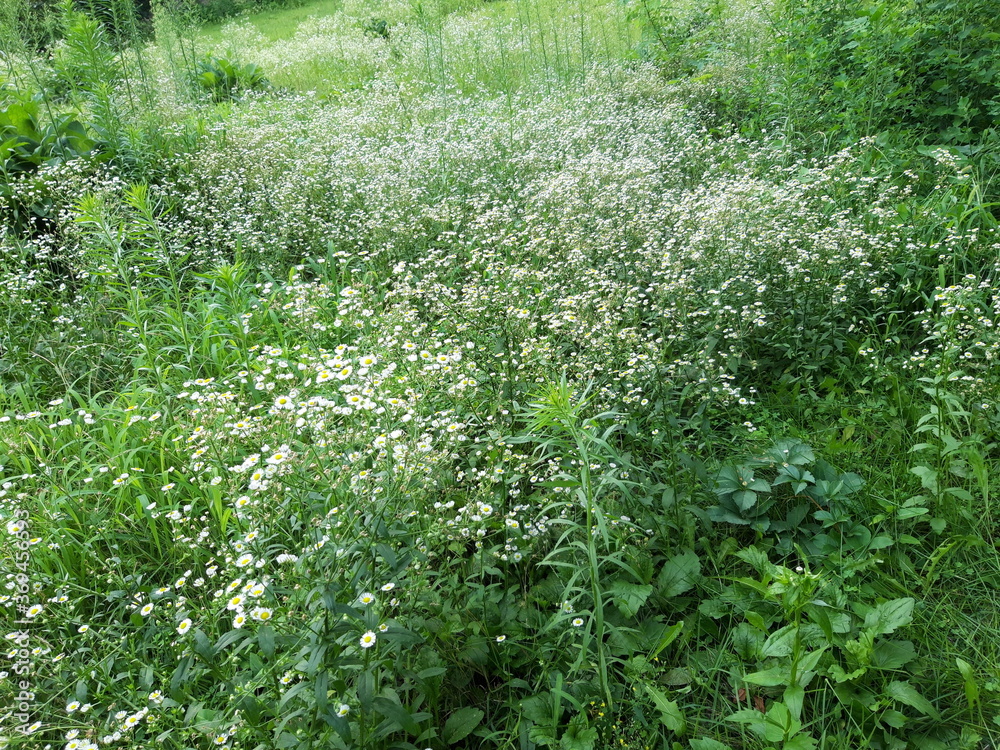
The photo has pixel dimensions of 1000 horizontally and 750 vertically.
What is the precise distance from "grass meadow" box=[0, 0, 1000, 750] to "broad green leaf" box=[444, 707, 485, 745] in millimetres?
21

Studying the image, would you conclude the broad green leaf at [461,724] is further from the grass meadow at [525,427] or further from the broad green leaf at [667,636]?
the broad green leaf at [667,636]

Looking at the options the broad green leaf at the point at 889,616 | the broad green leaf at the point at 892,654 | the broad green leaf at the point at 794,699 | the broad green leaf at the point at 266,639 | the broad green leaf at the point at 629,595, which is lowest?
the broad green leaf at the point at 892,654

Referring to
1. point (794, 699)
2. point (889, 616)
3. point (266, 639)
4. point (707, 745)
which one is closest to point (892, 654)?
point (889, 616)

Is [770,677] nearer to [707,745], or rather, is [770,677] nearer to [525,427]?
[707,745]

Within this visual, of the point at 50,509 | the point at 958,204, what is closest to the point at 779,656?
the point at 50,509

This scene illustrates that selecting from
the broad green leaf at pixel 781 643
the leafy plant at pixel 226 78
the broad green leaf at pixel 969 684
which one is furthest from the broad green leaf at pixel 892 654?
the leafy plant at pixel 226 78

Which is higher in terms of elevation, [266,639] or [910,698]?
[266,639]

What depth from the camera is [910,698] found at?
6.61ft
